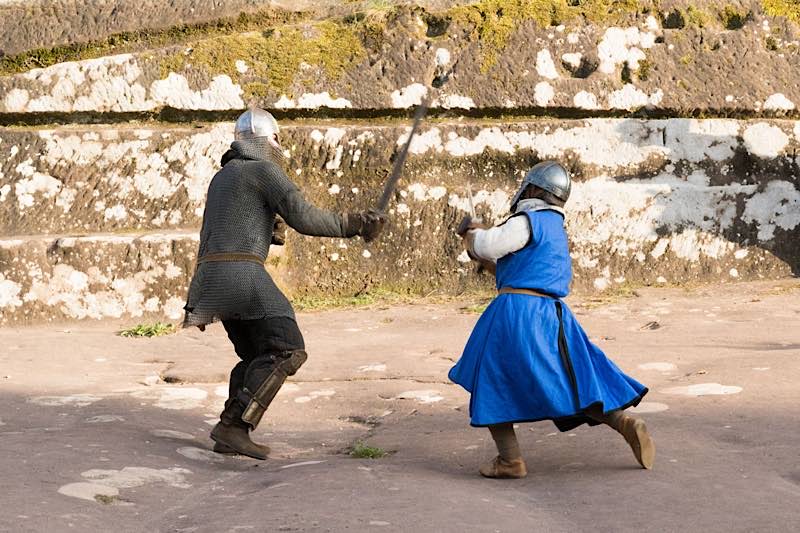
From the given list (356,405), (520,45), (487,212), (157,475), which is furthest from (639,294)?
(157,475)

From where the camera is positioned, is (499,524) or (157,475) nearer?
(499,524)

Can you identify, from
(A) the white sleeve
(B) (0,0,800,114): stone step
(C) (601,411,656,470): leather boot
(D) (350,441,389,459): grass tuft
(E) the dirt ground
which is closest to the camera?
(E) the dirt ground

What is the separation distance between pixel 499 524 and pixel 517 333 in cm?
90

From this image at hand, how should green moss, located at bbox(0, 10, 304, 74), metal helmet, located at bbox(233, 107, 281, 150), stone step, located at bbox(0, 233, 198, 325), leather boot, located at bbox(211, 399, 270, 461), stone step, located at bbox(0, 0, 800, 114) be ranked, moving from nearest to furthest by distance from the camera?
leather boot, located at bbox(211, 399, 270, 461), metal helmet, located at bbox(233, 107, 281, 150), stone step, located at bbox(0, 233, 198, 325), stone step, located at bbox(0, 0, 800, 114), green moss, located at bbox(0, 10, 304, 74)

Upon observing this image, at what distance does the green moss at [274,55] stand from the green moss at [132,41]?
285 millimetres

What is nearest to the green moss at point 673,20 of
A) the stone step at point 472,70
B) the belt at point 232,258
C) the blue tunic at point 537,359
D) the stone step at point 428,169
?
the stone step at point 472,70

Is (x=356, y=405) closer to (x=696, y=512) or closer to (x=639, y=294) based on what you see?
(x=696, y=512)

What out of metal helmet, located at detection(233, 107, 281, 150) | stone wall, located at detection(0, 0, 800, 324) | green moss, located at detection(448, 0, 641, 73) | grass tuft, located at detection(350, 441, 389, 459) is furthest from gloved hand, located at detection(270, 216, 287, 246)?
green moss, located at detection(448, 0, 641, 73)

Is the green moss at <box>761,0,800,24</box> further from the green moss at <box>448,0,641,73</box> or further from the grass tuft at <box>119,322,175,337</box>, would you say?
the grass tuft at <box>119,322,175,337</box>

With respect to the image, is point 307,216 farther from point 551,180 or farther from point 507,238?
point 551,180

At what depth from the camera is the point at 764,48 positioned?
Result: 294 inches

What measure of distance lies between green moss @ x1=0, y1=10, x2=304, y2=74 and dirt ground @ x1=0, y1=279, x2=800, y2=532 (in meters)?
2.16

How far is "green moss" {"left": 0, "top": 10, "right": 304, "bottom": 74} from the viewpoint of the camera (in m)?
7.70

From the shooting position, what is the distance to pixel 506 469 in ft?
11.3
